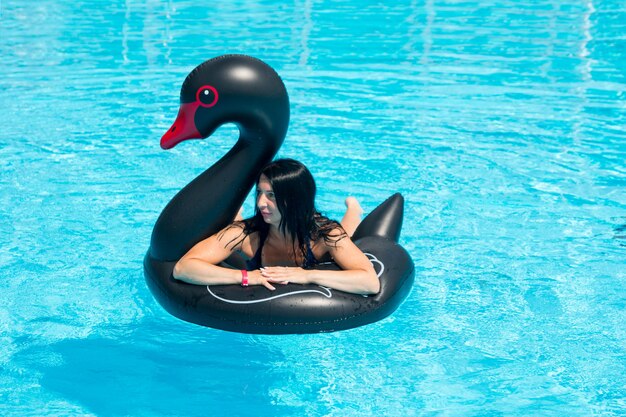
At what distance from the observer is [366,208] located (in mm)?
6516

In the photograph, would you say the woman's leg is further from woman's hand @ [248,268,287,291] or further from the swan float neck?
woman's hand @ [248,268,287,291]

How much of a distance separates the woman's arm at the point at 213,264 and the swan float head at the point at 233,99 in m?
0.51

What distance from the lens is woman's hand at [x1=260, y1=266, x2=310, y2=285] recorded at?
4.25 metres

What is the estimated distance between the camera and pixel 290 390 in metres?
4.32

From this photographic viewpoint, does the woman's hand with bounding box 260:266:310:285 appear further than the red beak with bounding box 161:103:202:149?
No

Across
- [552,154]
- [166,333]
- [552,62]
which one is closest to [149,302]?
[166,333]

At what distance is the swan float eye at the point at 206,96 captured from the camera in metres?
4.26

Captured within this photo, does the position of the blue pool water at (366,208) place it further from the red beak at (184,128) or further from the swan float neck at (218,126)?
the red beak at (184,128)

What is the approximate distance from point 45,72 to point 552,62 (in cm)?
611

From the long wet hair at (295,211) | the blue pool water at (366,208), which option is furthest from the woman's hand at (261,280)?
the blue pool water at (366,208)

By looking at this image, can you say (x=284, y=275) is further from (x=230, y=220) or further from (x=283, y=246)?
(x=230, y=220)

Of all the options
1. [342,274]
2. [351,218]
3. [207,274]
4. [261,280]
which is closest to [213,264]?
[207,274]

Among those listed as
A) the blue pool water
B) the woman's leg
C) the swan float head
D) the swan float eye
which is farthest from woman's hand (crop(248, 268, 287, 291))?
the woman's leg

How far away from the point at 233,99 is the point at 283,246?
2.58 ft
